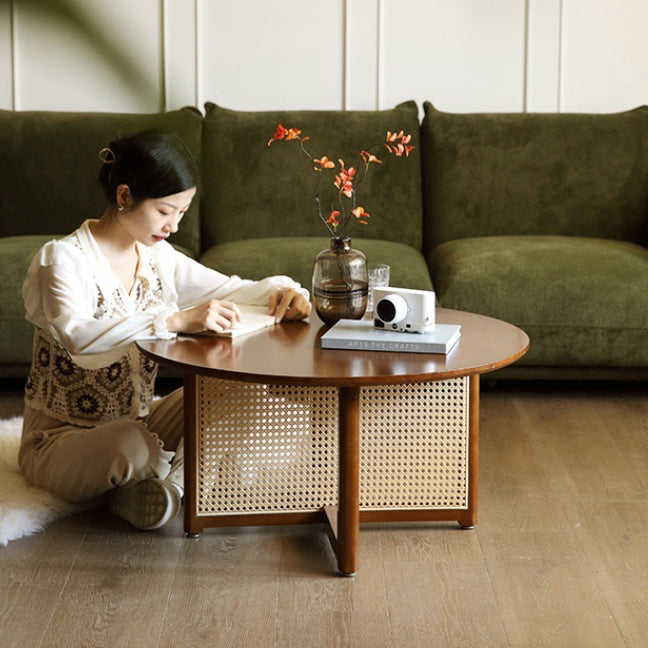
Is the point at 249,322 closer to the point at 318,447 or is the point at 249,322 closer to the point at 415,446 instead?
the point at 318,447

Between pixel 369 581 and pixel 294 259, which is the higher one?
pixel 294 259

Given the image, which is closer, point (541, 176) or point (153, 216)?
point (153, 216)

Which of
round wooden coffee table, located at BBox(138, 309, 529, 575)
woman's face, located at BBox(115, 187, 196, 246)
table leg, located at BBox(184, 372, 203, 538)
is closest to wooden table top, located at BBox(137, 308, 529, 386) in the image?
round wooden coffee table, located at BBox(138, 309, 529, 575)

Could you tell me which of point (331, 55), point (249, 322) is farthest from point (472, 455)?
point (331, 55)

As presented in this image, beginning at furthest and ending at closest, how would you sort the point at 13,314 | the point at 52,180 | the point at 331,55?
the point at 331,55
the point at 52,180
the point at 13,314

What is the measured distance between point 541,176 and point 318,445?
1848 mm

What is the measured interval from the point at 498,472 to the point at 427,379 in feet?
2.74

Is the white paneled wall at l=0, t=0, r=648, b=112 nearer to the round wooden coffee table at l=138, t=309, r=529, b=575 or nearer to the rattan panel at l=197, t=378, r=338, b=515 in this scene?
the round wooden coffee table at l=138, t=309, r=529, b=575

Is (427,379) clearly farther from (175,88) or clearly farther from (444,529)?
(175,88)

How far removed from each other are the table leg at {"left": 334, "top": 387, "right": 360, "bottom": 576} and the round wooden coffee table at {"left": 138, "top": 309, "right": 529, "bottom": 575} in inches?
1.9

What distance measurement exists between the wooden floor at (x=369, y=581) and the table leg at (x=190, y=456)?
4cm

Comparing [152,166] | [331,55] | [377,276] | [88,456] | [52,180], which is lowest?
[88,456]

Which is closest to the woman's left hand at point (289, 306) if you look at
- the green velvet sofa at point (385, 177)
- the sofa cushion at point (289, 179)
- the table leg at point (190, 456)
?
the table leg at point (190, 456)

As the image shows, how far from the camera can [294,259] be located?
3.32 meters
